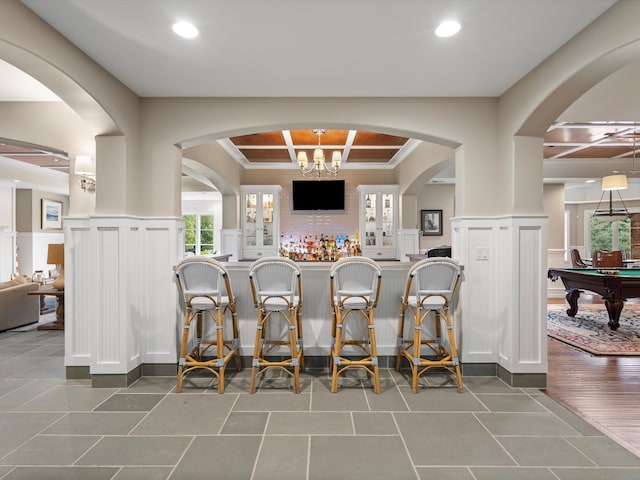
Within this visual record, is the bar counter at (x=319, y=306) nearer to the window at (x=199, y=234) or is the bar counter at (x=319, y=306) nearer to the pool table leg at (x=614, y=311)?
the pool table leg at (x=614, y=311)

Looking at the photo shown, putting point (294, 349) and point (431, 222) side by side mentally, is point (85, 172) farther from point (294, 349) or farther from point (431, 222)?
point (431, 222)

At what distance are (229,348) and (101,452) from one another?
152cm

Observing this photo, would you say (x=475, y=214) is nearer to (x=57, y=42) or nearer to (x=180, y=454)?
(x=180, y=454)

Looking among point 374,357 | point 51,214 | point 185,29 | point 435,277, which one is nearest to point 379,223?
point 435,277

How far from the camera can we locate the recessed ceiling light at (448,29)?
7.55ft

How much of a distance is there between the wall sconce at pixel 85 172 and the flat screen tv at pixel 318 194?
4165 millimetres

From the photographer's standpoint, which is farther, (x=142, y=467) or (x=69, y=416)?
(x=69, y=416)

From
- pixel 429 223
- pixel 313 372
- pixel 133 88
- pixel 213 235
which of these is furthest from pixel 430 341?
pixel 213 235

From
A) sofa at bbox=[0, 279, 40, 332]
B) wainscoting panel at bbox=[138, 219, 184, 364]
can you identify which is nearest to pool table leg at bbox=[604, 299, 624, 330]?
wainscoting panel at bbox=[138, 219, 184, 364]

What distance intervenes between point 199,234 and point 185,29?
9.09 metres

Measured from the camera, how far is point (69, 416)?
2686mm

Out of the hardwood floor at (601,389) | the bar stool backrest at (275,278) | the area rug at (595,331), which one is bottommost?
the hardwood floor at (601,389)

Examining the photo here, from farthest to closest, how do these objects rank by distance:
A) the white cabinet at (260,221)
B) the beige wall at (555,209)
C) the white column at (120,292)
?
1. the beige wall at (555,209)
2. the white cabinet at (260,221)
3. the white column at (120,292)

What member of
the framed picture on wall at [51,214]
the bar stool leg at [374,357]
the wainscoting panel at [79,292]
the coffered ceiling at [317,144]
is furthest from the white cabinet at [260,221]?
the framed picture on wall at [51,214]
